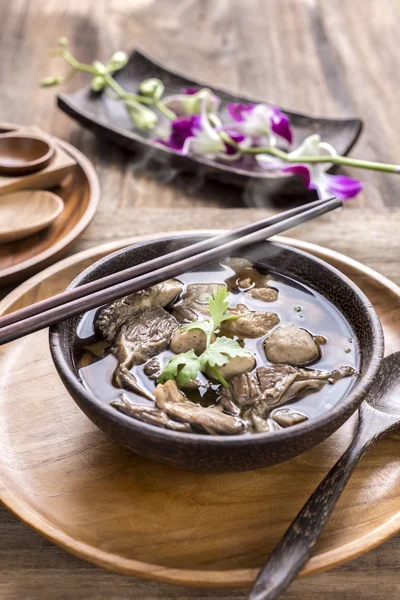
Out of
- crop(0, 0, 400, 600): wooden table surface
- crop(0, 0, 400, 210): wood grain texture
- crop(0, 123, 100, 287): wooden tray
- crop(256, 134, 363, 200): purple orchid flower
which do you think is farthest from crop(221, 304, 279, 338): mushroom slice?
crop(0, 0, 400, 210): wood grain texture

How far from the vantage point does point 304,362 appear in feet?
5.40

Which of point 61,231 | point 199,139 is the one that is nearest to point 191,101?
point 199,139

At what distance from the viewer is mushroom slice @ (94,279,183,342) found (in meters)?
1.72

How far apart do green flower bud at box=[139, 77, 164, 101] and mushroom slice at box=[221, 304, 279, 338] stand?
1.98 m

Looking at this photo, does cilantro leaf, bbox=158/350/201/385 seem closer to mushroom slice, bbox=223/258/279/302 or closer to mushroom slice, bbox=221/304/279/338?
mushroom slice, bbox=221/304/279/338

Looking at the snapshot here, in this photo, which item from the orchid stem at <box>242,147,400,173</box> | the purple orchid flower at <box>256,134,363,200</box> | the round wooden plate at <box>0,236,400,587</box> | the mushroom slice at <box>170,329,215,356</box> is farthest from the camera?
the purple orchid flower at <box>256,134,363,200</box>

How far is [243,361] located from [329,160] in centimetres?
149

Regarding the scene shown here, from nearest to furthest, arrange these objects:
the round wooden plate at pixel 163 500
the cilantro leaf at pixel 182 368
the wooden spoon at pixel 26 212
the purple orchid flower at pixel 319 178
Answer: the round wooden plate at pixel 163 500, the cilantro leaf at pixel 182 368, the wooden spoon at pixel 26 212, the purple orchid flower at pixel 319 178

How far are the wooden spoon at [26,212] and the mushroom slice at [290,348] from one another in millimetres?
1045

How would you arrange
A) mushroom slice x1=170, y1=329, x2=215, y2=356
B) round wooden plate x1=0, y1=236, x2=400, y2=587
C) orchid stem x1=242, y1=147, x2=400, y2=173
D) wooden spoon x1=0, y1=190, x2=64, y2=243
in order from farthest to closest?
1. orchid stem x1=242, y1=147, x2=400, y2=173
2. wooden spoon x1=0, y1=190, x2=64, y2=243
3. mushroom slice x1=170, y1=329, x2=215, y2=356
4. round wooden plate x1=0, y1=236, x2=400, y2=587

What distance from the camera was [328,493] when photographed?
1.37m

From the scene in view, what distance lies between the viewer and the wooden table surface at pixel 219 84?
1.41m

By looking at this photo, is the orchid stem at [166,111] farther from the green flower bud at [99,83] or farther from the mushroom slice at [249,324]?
the mushroom slice at [249,324]

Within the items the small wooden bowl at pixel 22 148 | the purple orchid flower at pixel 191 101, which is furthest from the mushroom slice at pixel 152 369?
the purple orchid flower at pixel 191 101
